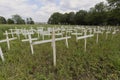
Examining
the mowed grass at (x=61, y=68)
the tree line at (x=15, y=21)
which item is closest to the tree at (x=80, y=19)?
the tree line at (x=15, y=21)

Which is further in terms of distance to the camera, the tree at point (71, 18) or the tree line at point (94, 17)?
the tree at point (71, 18)

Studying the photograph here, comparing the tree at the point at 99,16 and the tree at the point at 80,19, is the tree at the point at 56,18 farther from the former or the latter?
the tree at the point at 99,16

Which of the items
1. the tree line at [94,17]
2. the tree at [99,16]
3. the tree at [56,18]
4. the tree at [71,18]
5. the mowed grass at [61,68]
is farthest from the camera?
the tree at [56,18]

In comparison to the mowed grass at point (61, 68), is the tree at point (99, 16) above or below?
above

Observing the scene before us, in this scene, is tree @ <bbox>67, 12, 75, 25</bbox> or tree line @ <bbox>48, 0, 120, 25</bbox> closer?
tree line @ <bbox>48, 0, 120, 25</bbox>

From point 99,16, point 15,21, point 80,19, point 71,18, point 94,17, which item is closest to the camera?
point 99,16

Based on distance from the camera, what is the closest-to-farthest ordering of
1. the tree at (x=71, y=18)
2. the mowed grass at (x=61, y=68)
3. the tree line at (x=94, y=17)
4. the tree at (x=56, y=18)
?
the mowed grass at (x=61, y=68), the tree line at (x=94, y=17), the tree at (x=71, y=18), the tree at (x=56, y=18)

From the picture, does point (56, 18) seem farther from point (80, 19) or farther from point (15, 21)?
point (15, 21)

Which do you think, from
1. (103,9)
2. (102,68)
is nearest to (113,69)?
(102,68)

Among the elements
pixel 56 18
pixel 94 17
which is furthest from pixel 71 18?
pixel 94 17

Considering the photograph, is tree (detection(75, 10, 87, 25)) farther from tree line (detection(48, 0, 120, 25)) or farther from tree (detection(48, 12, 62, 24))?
tree (detection(48, 12, 62, 24))

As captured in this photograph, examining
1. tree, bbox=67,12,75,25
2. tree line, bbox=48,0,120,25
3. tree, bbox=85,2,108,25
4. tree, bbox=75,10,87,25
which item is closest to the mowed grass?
tree line, bbox=48,0,120,25

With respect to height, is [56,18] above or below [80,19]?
above

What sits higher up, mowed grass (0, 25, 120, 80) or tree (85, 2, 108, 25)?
tree (85, 2, 108, 25)
